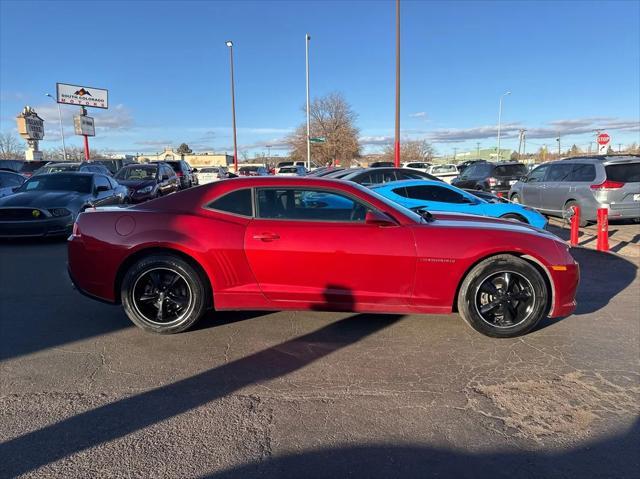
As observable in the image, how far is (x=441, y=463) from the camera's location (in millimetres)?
2500

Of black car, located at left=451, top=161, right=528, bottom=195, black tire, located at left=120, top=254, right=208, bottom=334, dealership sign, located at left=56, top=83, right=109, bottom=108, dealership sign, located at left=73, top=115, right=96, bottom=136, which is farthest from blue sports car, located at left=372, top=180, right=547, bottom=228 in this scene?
dealership sign, located at left=56, top=83, right=109, bottom=108

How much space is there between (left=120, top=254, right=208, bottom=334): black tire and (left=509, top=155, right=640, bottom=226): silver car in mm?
10009

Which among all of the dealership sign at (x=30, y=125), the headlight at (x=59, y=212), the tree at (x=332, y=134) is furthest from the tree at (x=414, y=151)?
the headlight at (x=59, y=212)

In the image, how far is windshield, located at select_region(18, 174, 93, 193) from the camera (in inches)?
391

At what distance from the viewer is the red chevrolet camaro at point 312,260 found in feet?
13.5

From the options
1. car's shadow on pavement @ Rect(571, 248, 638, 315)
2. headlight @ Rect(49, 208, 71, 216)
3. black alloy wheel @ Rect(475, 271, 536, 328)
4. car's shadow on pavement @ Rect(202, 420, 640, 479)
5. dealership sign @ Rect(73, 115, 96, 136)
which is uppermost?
dealership sign @ Rect(73, 115, 96, 136)

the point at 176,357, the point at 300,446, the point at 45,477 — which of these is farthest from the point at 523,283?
the point at 45,477

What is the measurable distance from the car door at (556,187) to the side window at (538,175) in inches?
7.7

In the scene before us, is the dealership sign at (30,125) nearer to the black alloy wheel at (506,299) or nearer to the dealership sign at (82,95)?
the dealership sign at (82,95)

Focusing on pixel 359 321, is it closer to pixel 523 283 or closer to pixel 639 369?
pixel 523 283

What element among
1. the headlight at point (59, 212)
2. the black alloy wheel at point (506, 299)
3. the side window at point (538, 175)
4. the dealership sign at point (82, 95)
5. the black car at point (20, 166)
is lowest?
the black alloy wheel at point (506, 299)

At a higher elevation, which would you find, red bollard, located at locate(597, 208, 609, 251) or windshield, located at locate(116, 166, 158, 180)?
windshield, located at locate(116, 166, 158, 180)

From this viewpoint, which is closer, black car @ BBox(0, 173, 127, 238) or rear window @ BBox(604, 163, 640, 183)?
black car @ BBox(0, 173, 127, 238)

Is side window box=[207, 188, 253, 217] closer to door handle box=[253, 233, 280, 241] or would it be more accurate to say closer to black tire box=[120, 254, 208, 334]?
door handle box=[253, 233, 280, 241]
